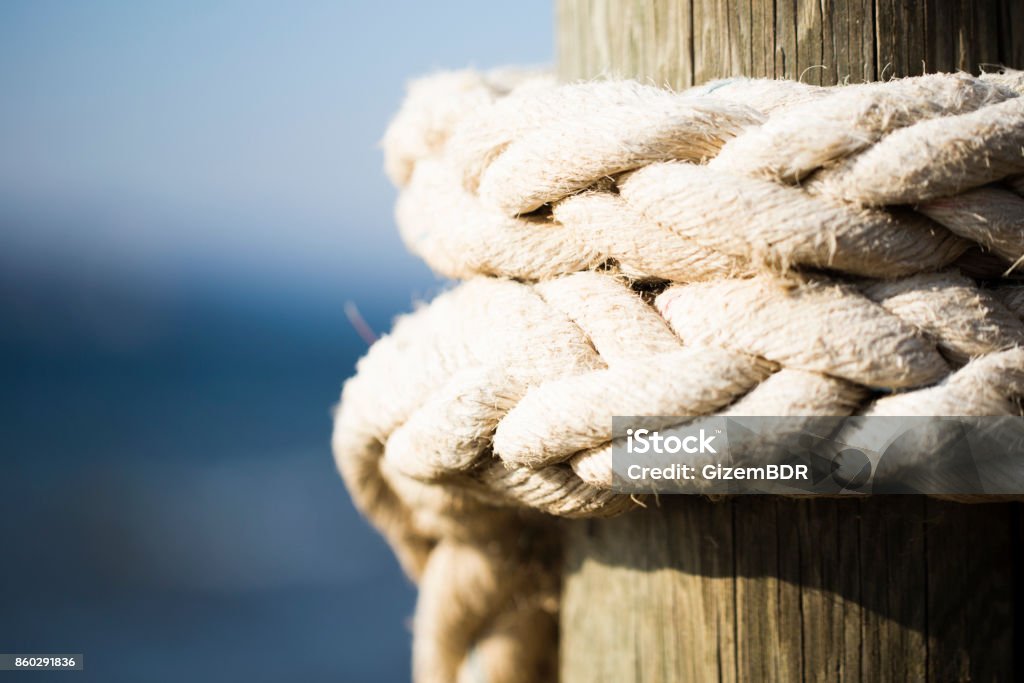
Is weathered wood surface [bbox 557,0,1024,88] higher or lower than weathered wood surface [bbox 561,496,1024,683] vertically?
higher

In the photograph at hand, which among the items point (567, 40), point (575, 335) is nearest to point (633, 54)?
point (567, 40)

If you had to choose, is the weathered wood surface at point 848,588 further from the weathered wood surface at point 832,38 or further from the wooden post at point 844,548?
the weathered wood surface at point 832,38

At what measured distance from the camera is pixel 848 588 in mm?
749

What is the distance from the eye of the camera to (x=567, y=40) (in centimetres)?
92

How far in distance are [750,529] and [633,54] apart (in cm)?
41

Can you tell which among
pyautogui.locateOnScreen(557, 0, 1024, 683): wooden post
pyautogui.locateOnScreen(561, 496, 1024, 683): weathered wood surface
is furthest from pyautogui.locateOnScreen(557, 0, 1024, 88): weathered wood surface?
pyautogui.locateOnScreen(561, 496, 1024, 683): weathered wood surface

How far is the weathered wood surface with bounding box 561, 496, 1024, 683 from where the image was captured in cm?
75

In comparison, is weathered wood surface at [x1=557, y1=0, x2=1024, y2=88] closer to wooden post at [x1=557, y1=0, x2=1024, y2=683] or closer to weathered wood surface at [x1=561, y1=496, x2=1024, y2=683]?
wooden post at [x1=557, y1=0, x2=1024, y2=683]

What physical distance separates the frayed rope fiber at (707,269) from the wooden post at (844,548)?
0.05 meters

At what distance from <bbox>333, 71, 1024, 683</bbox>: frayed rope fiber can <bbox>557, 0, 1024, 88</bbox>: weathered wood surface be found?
0.04 m

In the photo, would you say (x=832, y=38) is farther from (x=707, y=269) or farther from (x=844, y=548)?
(x=844, y=548)

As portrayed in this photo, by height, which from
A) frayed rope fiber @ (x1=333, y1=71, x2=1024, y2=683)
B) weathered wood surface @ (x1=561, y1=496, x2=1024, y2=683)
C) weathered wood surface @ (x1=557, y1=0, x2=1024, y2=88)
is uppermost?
weathered wood surface @ (x1=557, y1=0, x2=1024, y2=88)

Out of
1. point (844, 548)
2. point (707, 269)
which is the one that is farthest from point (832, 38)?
point (844, 548)

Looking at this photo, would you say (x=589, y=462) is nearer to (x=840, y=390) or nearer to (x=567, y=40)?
(x=840, y=390)
